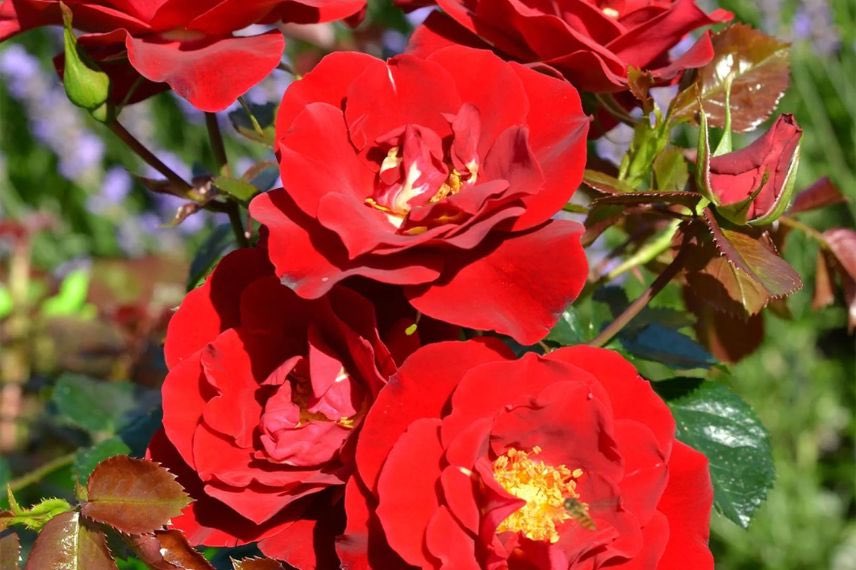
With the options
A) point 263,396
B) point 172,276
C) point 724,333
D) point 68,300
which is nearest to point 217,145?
point 263,396

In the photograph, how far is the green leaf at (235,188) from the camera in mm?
533

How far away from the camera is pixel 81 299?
1.54 m

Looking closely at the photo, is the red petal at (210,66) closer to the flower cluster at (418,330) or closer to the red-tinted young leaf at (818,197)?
the flower cluster at (418,330)

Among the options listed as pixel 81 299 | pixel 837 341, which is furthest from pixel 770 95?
pixel 837 341

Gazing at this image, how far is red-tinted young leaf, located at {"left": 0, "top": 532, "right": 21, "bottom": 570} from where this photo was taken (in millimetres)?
475

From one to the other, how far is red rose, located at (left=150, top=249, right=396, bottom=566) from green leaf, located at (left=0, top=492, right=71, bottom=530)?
7 centimetres

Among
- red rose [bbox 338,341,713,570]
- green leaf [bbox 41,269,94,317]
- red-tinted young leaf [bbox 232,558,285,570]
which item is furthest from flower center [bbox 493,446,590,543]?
green leaf [bbox 41,269,94,317]

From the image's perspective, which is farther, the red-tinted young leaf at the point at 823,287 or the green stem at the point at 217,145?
the red-tinted young leaf at the point at 823,287

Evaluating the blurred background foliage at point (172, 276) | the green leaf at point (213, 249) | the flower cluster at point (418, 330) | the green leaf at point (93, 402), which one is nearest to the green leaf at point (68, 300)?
the blurred background foliage at point (172, 276)

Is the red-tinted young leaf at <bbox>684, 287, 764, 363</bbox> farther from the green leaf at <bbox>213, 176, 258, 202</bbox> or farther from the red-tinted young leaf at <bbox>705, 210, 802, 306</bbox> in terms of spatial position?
the green leaf at <bbox>213, 176, 258, 202</bbox>

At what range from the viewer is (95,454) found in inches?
27.4

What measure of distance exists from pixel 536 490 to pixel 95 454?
1.26ft

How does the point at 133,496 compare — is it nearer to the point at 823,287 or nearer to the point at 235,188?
the point at 235,188

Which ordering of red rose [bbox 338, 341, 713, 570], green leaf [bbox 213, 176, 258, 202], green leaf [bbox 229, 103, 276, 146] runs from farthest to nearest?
1. green leaf [bbox 229, 103, 276, 146]
2. green leaf [bbox 213, 176, 258, 202]
3. red rose [bbox 338, 341, 713, 570]
